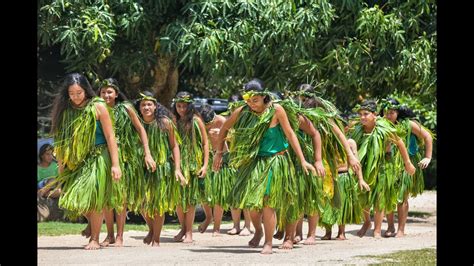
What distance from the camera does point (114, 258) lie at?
8.61 m

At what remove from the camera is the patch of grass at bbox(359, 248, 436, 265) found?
8.31 metres

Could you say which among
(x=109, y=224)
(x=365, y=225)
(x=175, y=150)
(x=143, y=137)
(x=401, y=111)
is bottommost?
(x=365, y=225)

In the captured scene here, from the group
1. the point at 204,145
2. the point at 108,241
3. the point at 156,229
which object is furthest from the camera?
the point at 204,145

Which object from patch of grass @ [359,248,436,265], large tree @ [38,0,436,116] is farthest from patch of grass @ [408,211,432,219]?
patch of grass @ [359,248,436,265]

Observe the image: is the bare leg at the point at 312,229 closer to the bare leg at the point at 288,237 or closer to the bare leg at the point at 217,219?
the bare leg at the point at 288,237

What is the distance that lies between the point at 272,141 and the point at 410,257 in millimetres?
1464

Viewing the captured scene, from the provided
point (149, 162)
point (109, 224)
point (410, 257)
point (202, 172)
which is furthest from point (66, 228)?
point (410, 257)

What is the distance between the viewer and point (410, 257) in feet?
28.8

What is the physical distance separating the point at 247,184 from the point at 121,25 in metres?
4.63

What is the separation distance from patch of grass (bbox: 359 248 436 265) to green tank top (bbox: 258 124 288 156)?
3.92 ft

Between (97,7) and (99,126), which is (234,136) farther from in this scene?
(97,7)

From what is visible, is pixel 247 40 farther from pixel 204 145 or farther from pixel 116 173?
pixel 116 173

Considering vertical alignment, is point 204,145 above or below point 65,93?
below
